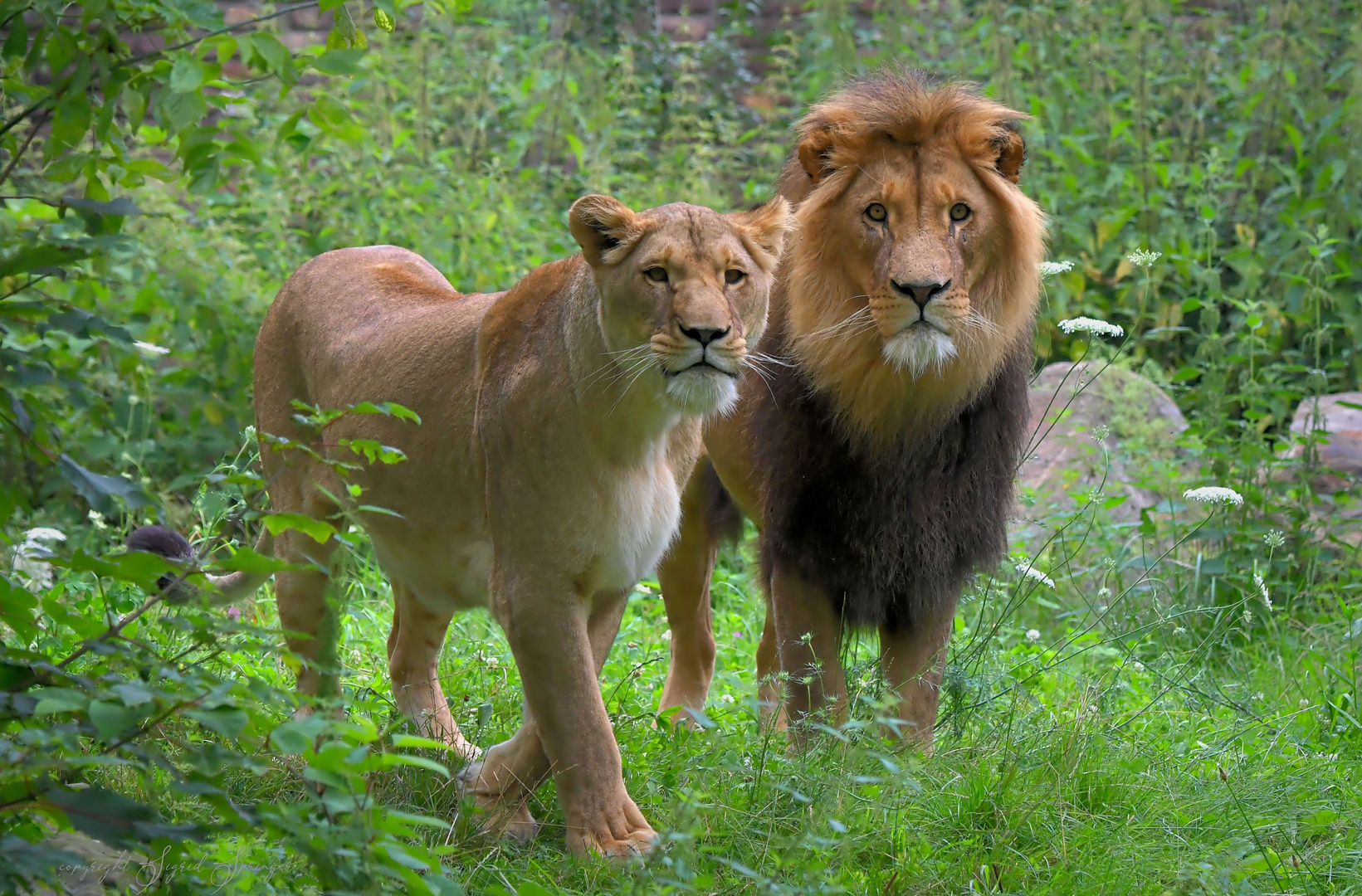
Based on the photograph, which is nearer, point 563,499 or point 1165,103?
point 563,499

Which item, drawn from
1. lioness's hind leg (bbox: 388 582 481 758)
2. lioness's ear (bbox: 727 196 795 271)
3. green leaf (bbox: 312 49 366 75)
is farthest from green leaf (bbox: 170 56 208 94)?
lioness's hind leg (bbox: 388 582 481 758)

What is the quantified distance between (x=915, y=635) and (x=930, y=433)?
21.4 inches

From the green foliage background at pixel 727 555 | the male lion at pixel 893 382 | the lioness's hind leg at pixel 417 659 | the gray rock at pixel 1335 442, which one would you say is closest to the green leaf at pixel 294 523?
the green foliage background at pixel 727 555

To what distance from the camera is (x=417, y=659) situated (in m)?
3.84

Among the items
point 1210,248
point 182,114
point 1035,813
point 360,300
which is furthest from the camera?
point 1210,248

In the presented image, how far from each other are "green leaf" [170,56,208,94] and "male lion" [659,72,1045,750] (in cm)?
169

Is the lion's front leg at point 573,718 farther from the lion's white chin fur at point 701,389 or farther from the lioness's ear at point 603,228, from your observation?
the lioness's ear at point 603,228

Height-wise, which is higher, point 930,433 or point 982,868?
point 930,433

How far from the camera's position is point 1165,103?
770 centimetres

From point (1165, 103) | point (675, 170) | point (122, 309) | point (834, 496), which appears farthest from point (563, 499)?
point (1165, 103)

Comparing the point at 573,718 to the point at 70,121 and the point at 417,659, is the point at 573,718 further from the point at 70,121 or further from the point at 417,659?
the point at 70,121

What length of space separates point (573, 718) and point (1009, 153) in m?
1.78

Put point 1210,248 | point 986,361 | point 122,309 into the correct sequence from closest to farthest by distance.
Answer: point 986,361 → point 1210,248 → point 122,309

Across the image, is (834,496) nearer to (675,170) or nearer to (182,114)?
(182,114)
